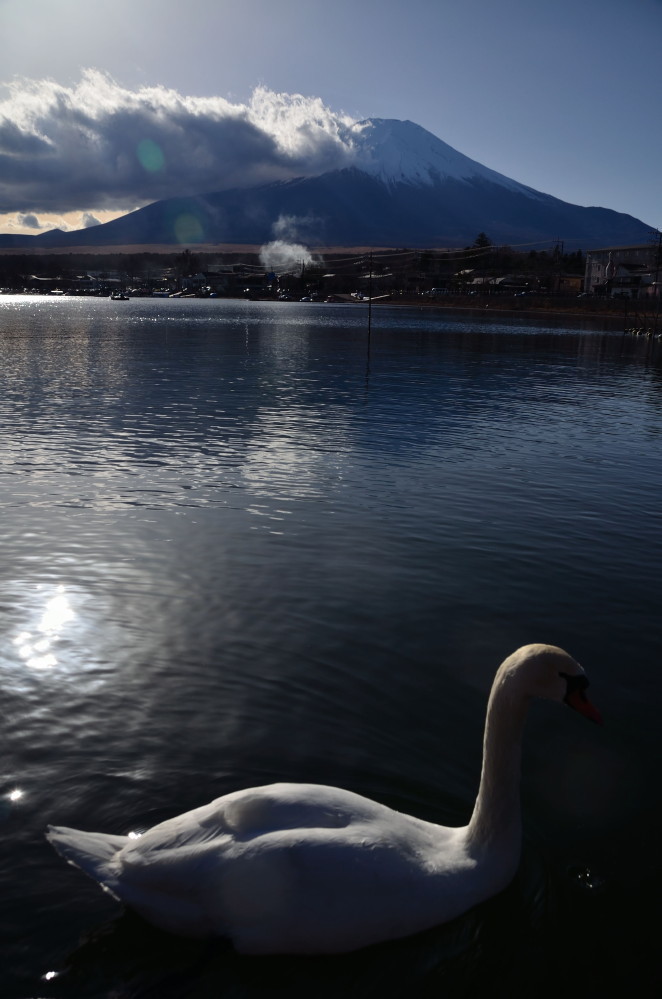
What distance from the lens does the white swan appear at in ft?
14.2

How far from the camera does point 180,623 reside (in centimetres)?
955

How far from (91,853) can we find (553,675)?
3150 mm

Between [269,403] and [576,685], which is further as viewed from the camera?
[269,403]

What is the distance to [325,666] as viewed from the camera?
8.57 meters

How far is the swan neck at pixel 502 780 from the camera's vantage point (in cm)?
506

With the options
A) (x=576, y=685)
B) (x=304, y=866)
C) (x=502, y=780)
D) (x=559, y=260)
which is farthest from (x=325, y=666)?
(x=559, y=260)

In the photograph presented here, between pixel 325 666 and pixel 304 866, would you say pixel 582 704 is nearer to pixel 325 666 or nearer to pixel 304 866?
pixel 304 866

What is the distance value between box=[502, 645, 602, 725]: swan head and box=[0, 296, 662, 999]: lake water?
64.8 inches

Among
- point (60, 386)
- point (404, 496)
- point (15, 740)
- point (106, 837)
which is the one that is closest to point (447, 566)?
point (404, 496)

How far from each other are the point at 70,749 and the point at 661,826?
521 centimetres

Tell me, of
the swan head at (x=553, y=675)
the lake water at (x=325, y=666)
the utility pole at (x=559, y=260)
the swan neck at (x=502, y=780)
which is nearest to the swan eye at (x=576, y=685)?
the swan head at (x=553, y=675)

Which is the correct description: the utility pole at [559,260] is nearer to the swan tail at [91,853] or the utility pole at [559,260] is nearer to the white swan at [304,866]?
the white swan at [304,866]

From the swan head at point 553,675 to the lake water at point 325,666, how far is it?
1.65m

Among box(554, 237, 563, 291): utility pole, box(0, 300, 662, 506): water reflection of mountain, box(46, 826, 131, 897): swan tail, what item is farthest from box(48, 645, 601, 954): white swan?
box(554, 237, 563, 291): utility pole
